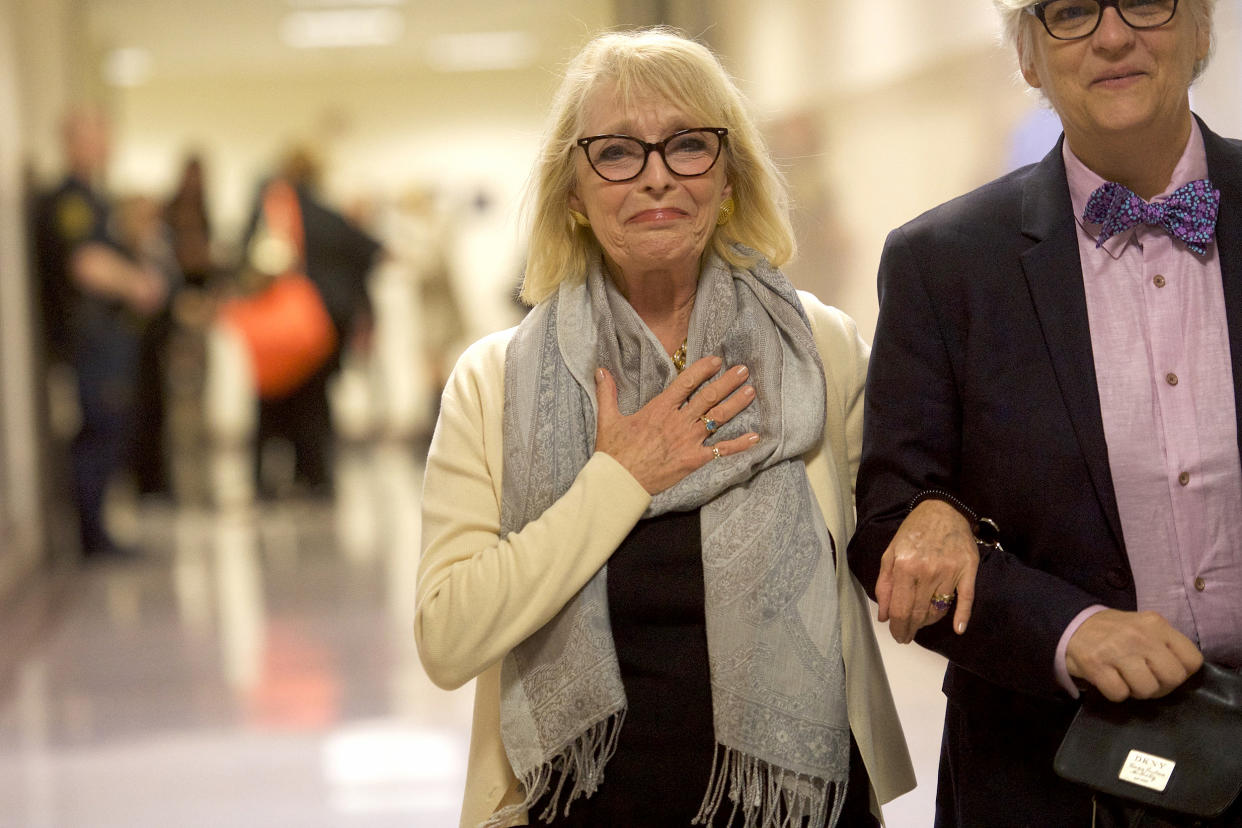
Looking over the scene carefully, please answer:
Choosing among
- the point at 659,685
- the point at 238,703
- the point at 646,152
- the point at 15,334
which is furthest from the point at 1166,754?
the point at 15,334

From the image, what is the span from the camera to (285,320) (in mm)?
9727

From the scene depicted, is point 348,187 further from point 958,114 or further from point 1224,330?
point 1224,330

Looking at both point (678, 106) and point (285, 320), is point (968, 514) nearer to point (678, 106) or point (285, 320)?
point (678, 106)

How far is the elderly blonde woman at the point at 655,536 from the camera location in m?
1.85

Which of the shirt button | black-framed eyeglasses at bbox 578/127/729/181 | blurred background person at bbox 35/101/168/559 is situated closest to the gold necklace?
black-framed eyeglasses at bbox 578/127/729/181

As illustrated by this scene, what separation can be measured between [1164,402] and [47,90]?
8.89m

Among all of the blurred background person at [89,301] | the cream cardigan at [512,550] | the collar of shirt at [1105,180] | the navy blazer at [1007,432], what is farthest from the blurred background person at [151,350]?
the collar of shirt at [1105,180]

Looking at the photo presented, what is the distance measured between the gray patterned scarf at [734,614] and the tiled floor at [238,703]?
174 centimetres

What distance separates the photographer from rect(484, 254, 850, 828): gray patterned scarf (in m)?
1.85

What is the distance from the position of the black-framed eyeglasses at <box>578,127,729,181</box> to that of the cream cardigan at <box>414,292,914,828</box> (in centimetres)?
30

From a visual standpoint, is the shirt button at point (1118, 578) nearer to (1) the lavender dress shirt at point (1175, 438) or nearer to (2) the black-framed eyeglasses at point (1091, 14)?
(1) the lavender dress shirt at point (1175, 438)

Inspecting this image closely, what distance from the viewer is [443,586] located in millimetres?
1866

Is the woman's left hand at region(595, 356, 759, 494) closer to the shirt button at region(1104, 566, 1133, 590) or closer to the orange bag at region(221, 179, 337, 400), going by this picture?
the shirt button at region(1104, 566, 1133, 590)

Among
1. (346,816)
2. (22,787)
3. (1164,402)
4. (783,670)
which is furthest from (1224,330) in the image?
(22,787)
